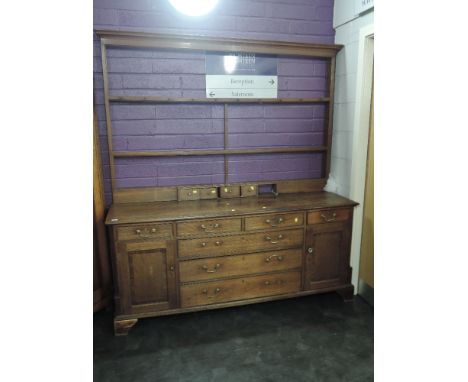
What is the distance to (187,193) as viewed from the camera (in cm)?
277

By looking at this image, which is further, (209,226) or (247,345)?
(209,226)

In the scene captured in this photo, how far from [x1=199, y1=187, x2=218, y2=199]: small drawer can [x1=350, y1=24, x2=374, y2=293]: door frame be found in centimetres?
122

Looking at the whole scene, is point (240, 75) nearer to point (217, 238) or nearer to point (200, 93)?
point (200, 93)

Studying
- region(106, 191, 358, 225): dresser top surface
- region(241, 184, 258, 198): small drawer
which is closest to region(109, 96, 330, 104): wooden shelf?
region(241, 184, 258, 198): small drawer

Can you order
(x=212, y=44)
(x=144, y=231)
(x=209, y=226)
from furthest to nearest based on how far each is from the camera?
1. (x=212, y=44)
2. (x=209, y=226)
3. (x=144, y=231)

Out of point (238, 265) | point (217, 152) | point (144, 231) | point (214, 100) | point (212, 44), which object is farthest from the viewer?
point (217, 152)

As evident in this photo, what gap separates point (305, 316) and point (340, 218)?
2.84ft

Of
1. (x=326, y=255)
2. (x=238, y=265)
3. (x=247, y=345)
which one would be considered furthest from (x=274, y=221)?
(x=247, y=345)

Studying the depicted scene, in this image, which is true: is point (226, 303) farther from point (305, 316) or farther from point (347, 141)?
point (347, 141)

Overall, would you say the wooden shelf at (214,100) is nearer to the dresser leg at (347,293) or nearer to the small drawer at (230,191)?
the small drawer at (230,191)

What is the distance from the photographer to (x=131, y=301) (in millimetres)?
2354

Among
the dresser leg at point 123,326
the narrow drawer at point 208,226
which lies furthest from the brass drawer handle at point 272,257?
the dresser leg at point 123,326

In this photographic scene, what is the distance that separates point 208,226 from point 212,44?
1.49m
